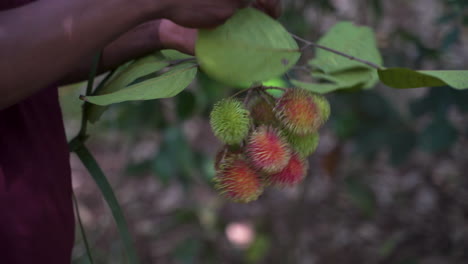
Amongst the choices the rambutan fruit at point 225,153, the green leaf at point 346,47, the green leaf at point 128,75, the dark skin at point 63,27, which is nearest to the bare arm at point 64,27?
the dark skin at point 63,27

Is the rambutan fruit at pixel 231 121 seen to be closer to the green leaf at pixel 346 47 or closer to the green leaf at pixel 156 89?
the green leaf at pixel 156 89

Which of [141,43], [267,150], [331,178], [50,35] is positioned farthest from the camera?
[331,178]

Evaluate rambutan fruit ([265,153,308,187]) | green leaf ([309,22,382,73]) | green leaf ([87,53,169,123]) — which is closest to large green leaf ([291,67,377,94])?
green leaf ([309,22,382,73])

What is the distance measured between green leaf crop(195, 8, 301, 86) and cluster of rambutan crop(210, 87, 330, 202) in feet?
0.37

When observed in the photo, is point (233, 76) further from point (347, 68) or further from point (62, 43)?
point (347, 68)

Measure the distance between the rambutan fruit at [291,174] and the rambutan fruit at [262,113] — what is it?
0.06 m

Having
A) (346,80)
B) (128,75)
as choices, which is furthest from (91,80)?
(346,80)

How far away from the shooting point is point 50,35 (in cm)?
58

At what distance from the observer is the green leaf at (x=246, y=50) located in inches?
22.2

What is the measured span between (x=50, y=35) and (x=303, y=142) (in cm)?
37

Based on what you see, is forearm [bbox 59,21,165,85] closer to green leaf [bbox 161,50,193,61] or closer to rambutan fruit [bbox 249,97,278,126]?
green leaf [bbox 161,50,193,61]

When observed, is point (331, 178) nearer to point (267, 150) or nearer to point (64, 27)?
point (267, 150)

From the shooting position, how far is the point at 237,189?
2.40 feet

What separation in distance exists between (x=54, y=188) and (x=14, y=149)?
8 cm
